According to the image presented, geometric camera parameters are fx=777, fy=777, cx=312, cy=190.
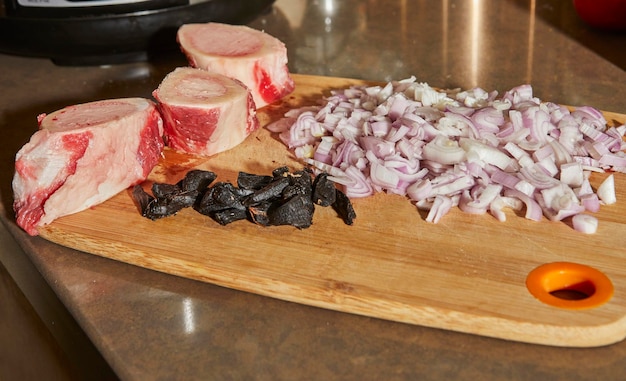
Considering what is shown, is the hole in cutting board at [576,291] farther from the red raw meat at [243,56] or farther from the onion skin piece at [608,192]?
the red raw meat at [243,56]

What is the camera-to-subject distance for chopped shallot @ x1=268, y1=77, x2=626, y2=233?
1.37 m

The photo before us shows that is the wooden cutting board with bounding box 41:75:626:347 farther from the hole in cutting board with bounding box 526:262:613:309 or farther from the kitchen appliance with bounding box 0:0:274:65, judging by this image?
the kitchen appliance with bounding box 0:0:274:65

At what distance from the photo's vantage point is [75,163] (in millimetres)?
1408

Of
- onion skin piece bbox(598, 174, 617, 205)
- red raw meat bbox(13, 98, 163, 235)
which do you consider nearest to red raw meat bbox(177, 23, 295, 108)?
red raw meat bbox(13, 98, 163, 235)

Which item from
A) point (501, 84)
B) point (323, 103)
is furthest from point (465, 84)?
point (323, 103)

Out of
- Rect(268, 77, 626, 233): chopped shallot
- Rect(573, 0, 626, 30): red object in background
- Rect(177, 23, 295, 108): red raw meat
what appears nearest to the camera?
Rect(268, 77, 626, 233): chopped shallot

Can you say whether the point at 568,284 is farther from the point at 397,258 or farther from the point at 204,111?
the point at 204,111

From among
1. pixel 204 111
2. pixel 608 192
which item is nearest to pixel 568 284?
pixel 608 192

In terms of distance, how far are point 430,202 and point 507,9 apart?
129 cm

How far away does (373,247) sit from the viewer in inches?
50.7

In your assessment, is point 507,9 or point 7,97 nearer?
point 7,97

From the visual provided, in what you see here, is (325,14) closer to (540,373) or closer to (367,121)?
(367,121)

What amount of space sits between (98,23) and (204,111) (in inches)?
20.8

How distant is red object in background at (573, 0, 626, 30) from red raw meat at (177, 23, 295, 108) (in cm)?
92
